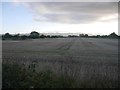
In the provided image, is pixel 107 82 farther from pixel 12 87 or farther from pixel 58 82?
pixel 12 87

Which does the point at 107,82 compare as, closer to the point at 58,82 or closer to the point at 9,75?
the point at 58,82

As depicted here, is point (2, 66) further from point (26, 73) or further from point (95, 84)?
point (95, 84)

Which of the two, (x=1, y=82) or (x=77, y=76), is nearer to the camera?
(x=1, y=82)

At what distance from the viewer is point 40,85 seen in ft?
25.0

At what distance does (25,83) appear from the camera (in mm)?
7781

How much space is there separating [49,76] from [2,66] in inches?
86.0

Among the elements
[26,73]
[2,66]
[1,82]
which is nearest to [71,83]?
[26,73]

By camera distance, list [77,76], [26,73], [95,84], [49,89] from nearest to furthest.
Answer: [49,89]
[95,84]
[26,73]
[77,76]

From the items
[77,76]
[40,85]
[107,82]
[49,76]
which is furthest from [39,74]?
[107,82]

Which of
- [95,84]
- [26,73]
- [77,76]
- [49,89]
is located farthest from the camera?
[77,76]

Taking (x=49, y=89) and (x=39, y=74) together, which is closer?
(x=49, y=89)

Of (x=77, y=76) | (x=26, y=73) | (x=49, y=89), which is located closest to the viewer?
(x=49, y=89)

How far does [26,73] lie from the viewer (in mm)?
8680

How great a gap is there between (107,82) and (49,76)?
6.73 ft
